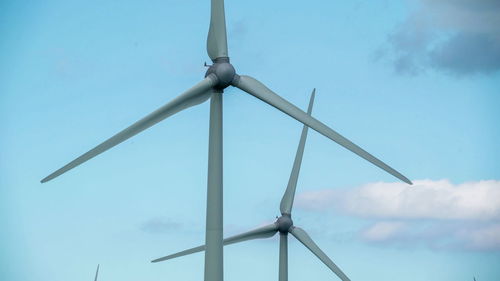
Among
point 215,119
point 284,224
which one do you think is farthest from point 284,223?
point 215,119

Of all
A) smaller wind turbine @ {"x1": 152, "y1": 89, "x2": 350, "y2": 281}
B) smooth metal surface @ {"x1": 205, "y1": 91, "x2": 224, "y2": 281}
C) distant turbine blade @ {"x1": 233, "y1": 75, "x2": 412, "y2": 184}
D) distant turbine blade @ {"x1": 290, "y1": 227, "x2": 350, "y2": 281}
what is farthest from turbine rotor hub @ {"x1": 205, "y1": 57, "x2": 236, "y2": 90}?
smaller wind turbine @ {"x1": 152, "y1": 89, "x2": 350, "y2": 281}

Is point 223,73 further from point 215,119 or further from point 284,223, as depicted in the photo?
point 284,223

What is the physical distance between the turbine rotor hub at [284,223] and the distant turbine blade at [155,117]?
2317 centimetres

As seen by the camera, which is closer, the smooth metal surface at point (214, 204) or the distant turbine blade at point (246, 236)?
the smooth metal surface at point (214, 204)

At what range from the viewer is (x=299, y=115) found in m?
→ 35.9

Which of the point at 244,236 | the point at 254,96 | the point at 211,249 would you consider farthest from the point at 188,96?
the point at 244,236

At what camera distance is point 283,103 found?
120ft

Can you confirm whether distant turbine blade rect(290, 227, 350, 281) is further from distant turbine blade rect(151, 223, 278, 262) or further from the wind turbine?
the wind turbine

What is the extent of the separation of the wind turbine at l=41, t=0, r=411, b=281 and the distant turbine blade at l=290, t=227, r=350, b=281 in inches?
620

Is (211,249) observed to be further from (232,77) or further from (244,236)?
(244,236)

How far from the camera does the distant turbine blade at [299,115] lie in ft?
115

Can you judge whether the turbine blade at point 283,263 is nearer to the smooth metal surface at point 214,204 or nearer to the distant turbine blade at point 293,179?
the distant turbine blade at point 293,179

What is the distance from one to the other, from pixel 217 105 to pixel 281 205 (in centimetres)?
2469

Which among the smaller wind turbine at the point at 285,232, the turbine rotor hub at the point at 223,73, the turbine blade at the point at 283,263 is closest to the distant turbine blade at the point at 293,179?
the smaller wind turbine at the point at 285,232
